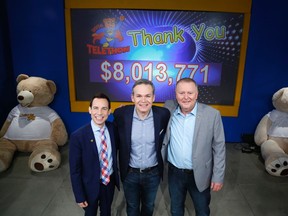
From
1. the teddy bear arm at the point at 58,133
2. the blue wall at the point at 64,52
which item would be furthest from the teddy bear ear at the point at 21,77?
the teddy bear arm at the point at 58,133

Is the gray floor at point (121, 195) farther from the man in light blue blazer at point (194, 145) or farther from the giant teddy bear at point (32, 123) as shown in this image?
the man in light blue blazer at point (194, 145)

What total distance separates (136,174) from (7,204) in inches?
62.0

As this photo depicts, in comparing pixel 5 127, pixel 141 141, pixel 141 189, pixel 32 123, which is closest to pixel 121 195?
pixel 141 189

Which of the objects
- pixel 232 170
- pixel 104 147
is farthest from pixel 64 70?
pixel 232 170

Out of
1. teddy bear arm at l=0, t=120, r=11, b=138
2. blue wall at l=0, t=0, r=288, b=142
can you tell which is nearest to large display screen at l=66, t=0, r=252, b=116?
blue wall at l=0, t=0, r=288, b=142

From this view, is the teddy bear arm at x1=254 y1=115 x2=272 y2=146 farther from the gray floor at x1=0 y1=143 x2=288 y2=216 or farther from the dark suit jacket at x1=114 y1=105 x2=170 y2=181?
the dark suit jacket at x1=114 y1=105 x2=170 y2=181

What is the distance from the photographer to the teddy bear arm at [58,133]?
388 cm

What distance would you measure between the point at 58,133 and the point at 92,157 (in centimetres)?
222

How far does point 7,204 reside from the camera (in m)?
2.75

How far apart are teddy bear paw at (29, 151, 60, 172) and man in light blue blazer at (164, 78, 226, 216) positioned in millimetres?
1812

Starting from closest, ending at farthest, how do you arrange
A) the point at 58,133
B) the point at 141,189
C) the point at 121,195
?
the point at 141,189, the point at 121,195, the point at 58,133

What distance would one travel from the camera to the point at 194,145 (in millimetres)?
1943

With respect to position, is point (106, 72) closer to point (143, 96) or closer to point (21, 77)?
point (21, 77)

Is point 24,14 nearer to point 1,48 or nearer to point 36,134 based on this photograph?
point 1,48
